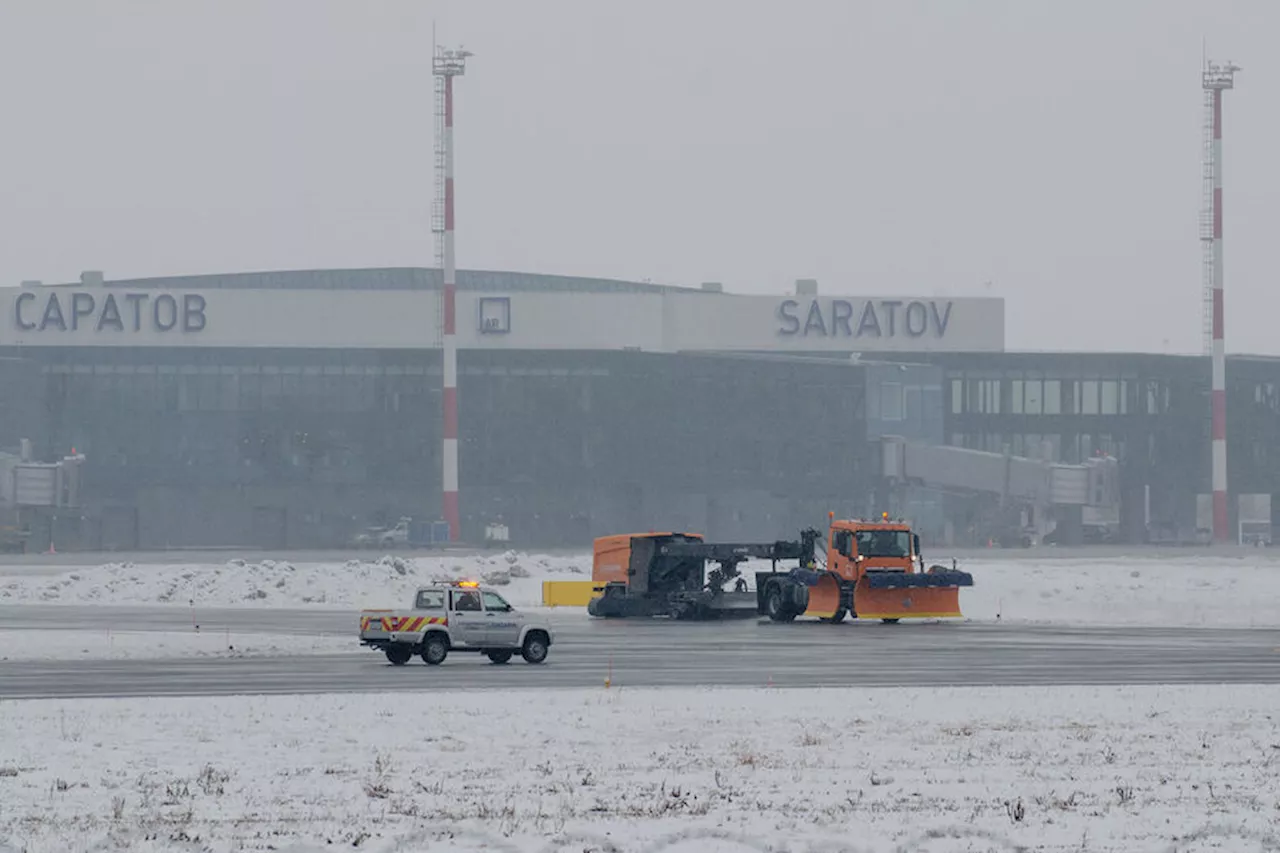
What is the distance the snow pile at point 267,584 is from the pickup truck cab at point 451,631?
74.4 ft

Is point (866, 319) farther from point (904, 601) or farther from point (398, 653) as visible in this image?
point (398, 653)

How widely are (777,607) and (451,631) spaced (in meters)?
14.8

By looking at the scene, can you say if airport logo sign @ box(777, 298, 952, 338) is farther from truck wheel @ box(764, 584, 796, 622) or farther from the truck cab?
truck wheel @ box(764, 584, 796, 622)

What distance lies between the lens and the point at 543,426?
120 metres

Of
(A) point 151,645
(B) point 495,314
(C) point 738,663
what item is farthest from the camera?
(B) point 495,314

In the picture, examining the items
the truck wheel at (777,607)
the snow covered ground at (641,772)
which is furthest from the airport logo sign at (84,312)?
the snow covered ground at (641,772)

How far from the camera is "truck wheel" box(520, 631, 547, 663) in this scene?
113ft

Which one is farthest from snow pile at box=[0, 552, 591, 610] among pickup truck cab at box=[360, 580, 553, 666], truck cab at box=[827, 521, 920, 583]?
pickup truck cab at box=[360, 580, 553, 666]

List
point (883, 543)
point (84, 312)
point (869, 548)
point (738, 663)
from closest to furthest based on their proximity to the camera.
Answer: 1. point (738, 663)
2. point (869, 548)
3. point (883, 543)
4. point (84, 312)

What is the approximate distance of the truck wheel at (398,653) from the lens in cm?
3400

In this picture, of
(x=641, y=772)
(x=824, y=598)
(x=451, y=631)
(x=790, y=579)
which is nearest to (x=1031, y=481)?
(x=824, y=598)

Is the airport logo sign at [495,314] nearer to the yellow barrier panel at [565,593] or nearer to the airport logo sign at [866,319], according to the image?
the airport logo sign at [866,319]

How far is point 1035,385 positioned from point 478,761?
361ft

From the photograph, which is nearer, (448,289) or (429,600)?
(429,600)
